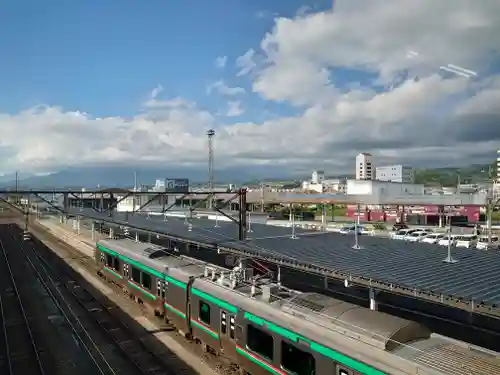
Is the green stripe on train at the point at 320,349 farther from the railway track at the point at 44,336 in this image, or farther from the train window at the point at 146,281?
the train window at the point at 146,281

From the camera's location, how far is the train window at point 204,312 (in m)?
15.0

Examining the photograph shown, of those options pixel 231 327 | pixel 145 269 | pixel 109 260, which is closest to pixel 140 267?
pixel 145 269

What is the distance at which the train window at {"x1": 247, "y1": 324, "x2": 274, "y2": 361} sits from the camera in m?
11.8

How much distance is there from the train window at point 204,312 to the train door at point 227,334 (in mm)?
1000

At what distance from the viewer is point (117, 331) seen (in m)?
19.4

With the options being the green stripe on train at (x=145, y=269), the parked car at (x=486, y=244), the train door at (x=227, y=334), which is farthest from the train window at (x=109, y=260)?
the parked car at (x=486, y=244)

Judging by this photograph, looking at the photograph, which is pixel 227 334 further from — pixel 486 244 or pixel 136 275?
pixel 486 244

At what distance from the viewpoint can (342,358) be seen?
9.43 meters

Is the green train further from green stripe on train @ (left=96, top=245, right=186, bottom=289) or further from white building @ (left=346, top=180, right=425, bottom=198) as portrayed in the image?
white building @ (left=346, top=180, right=425, bottom=198)

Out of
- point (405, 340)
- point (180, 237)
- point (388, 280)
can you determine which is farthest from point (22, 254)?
point (405, 340)

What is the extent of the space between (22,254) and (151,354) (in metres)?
34.7

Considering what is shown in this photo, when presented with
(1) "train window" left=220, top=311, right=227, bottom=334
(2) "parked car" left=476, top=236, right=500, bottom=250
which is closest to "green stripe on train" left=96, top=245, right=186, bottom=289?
(1) "train window" left=220, top=311, right=227, bottom=334

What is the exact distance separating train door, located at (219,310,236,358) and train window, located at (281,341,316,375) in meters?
2.63

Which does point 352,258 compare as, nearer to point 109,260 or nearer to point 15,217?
point 109,260
